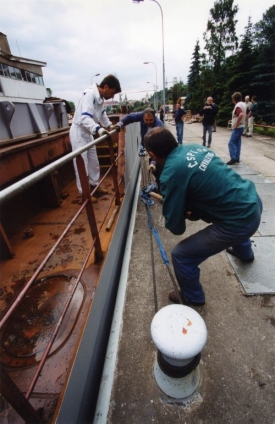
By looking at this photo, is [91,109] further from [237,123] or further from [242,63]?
[242,63]

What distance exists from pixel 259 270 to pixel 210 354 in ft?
4.07

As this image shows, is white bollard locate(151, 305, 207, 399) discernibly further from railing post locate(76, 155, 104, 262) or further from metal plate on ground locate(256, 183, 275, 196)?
metal plate on ground locate(256, 183, 275, 196)

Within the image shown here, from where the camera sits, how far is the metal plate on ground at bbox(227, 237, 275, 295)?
91.7 inches

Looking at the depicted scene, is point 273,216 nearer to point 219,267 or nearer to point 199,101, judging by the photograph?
point 219,267

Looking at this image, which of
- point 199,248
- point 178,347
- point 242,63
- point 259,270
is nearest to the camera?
point 178,347

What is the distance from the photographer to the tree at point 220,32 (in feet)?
91.5

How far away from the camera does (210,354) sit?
1782mm

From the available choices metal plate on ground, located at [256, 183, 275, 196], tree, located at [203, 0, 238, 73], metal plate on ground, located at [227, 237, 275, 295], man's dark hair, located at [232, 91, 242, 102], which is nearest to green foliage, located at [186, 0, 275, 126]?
tree, located at [203, 0, 238, 73]

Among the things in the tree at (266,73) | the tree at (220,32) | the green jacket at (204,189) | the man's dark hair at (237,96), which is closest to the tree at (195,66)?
the tree at (220,32)

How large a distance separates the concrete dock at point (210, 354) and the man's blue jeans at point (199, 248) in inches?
11.9

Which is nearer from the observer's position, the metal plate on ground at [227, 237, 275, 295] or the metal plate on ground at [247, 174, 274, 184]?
the metal plate on ground at [227, 237, 275, 295]

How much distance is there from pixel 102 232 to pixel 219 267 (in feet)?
5.18

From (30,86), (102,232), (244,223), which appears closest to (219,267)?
(244,223)

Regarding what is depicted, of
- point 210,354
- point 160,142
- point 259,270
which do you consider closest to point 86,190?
point 160,142
